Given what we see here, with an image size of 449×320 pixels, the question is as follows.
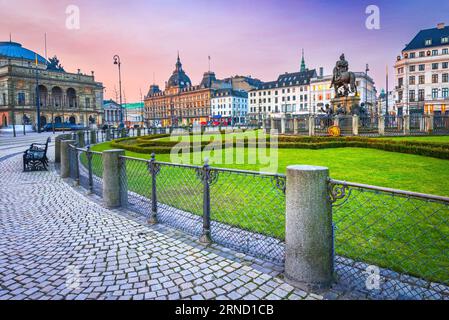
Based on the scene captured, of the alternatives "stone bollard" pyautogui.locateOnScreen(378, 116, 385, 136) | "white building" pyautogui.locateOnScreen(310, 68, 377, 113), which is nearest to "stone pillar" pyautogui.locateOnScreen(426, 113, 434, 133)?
"stone bollard" pyautogui.locateOnScreen(378, 116, 385, 136)

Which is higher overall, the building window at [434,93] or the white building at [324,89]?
the white building at [324,89]

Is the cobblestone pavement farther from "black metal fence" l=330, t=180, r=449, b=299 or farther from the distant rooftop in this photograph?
the distant rooftop

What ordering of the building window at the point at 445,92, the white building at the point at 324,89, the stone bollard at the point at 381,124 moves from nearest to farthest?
1. the stone bollard at the point at 381,124
2. the building window at the point at 445,92
3. the white building at the point at 324,89

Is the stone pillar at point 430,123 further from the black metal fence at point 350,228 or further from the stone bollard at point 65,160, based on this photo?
the stone bollard at point 65,160

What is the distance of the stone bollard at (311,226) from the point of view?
11.7 ft

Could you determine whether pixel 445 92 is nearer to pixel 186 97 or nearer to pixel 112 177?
pixel 112 177

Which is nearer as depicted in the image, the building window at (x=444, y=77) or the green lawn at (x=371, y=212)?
the green lawn at (x=371, y=212)

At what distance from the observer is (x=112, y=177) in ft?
24.3

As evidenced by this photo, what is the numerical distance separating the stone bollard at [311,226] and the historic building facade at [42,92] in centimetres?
7522

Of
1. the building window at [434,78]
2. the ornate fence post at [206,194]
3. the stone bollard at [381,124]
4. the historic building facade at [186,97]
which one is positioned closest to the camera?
the ornate fence post at [206,194]

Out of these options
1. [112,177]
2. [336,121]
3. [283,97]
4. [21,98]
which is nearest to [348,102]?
[336,121]

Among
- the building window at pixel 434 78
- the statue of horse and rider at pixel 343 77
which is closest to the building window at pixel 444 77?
the building window at pixel 434 78

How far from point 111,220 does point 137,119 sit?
448ft
